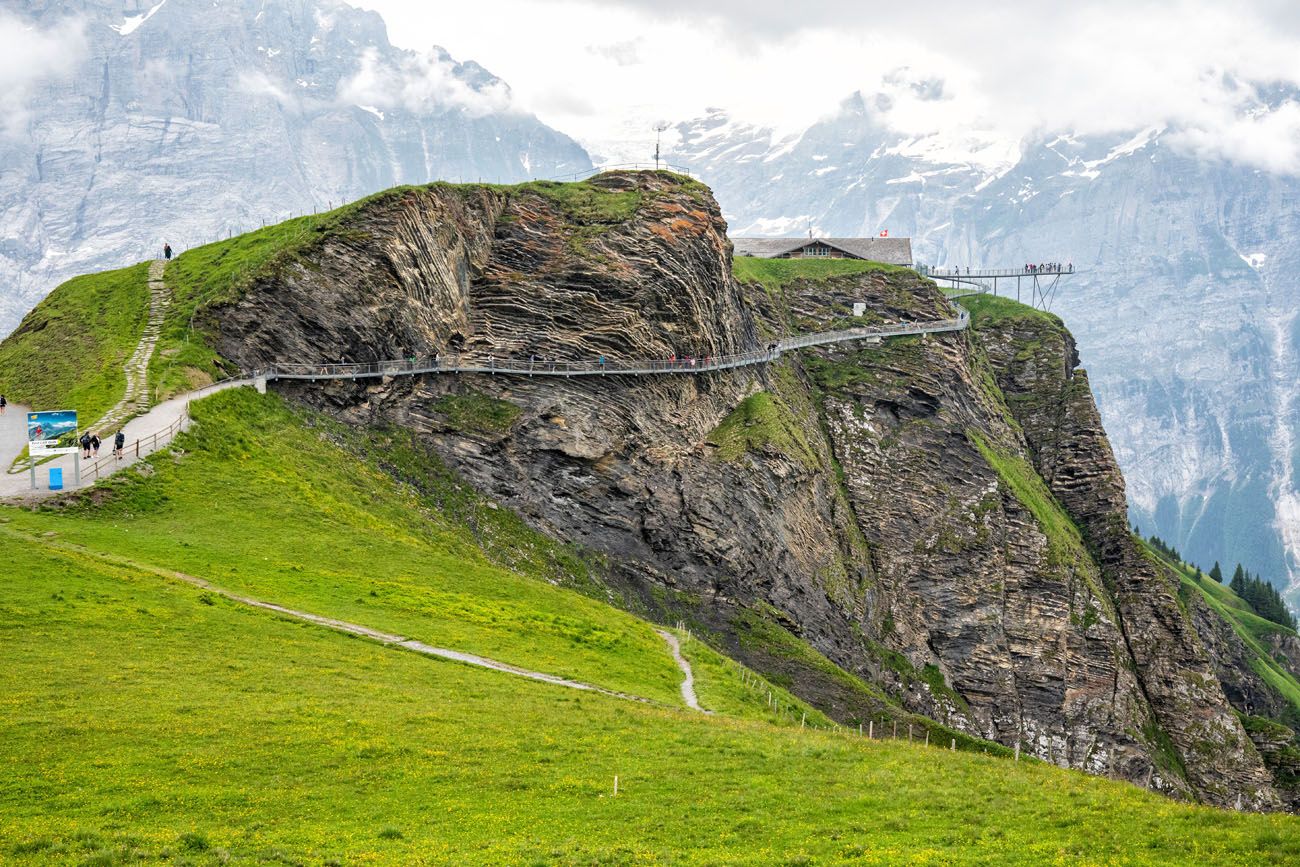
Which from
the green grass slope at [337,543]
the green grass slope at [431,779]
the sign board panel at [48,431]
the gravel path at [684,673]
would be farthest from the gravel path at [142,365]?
the gravel path at [684,673]

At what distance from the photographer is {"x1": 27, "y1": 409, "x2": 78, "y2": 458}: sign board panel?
197 ft

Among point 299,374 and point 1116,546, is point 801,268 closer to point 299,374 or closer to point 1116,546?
point 1116,546

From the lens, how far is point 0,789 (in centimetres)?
2962

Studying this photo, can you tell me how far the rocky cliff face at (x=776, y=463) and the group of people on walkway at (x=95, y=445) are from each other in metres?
21.1

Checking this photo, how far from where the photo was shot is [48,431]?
200 feet

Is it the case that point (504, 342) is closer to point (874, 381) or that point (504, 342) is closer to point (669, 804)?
point (874, 381)

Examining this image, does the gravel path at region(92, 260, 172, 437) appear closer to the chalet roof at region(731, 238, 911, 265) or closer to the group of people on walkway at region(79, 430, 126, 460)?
the group of people on walkway at region(79, 430, 126, 460)

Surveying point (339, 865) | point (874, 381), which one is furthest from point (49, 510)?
point (874, 381)

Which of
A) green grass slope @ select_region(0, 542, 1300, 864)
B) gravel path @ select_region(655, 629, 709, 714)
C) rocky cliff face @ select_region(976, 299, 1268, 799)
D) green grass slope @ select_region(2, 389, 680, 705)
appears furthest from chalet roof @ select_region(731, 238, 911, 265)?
green grass slope @ select_region(0, 542, 1300, 864)

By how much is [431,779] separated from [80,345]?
225 ft

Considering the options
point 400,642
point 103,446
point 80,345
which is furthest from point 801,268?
point 400,642

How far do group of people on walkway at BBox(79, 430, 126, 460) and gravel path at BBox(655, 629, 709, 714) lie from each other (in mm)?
33103

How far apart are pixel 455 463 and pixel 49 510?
36727 mm

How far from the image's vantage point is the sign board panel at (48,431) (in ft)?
197
